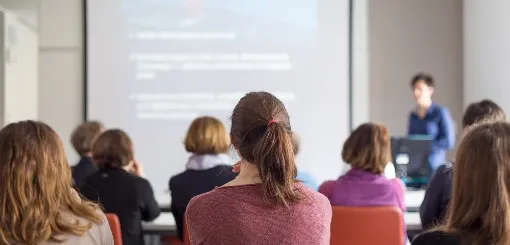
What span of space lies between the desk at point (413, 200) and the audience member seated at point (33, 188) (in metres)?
2.77

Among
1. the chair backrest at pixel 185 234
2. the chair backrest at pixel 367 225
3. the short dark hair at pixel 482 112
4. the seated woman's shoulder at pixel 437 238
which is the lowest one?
the chair backrest at pixel 185 234

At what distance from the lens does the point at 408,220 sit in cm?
428

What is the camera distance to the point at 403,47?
25.7 ft

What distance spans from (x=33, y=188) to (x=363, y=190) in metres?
1.98

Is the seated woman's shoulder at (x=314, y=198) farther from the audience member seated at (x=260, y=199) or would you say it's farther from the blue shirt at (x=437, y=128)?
the blue shirt at (x=437, y=128)

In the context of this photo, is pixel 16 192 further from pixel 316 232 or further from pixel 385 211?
pixel 385 211

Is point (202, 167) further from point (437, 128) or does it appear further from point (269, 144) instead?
point (437, 128)

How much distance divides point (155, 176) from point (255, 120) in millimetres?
5543

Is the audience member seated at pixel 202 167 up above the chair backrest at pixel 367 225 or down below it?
above

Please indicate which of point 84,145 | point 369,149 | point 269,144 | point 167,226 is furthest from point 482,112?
point 84,145

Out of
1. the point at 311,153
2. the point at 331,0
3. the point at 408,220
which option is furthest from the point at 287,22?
the point at 408,220

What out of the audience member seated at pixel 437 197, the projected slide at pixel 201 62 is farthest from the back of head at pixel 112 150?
the projected slide at pixel 201 62

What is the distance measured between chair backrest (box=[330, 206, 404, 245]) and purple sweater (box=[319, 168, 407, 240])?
401mm

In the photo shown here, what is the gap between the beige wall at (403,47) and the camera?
782 cm
